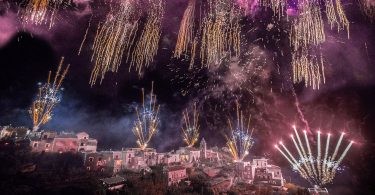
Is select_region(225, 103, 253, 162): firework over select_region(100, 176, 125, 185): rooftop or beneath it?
over

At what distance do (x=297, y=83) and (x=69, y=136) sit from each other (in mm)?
42050

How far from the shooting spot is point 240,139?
68875mm

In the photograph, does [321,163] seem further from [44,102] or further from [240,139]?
[44,102]

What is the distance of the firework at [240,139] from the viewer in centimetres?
6644

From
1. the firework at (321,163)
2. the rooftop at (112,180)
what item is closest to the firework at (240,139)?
the firework at (321,163)

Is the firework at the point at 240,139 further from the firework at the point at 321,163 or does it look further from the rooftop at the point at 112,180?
the rooftop at the point at 112,180

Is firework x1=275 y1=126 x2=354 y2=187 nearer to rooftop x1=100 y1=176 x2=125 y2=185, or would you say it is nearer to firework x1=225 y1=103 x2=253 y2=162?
firework x1=225 y1=103 x2=253 y2=162

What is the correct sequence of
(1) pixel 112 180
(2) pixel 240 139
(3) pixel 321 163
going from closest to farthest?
(1) pixel 112 180
(3) pixel 321 163
(2) pixel 240 139

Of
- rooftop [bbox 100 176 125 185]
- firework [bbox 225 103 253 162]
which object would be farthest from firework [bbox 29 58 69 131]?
firework [bbox 225 103 253 162]

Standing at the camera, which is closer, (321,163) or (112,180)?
(112,180)

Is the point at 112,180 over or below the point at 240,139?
below

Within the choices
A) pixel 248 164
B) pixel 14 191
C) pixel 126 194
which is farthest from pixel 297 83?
pixel 14 191

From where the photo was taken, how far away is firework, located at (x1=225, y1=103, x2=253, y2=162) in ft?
218

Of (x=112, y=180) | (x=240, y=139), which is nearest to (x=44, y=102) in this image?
(x=112, y=180)
